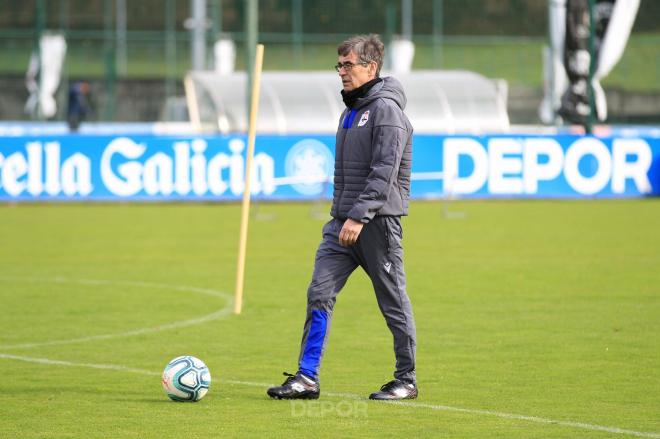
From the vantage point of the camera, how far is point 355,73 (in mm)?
8773

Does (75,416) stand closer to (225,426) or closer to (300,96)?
(225,426)

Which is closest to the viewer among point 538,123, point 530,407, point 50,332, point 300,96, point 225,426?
point 225,426

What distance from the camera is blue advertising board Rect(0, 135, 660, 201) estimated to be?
27.2m

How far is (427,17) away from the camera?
62.1 metres

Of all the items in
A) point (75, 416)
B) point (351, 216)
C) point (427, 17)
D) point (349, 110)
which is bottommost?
point (75, 416)

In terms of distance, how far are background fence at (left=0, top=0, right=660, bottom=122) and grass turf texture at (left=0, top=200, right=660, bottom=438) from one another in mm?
18427

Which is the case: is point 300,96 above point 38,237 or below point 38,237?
above

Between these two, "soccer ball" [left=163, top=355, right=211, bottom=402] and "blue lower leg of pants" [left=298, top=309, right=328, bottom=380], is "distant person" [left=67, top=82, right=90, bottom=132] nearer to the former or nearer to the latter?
"soccer ball" [left=163, top=355, right=211, bottom=402]

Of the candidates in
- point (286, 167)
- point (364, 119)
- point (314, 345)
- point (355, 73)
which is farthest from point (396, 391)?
point (286, 167)

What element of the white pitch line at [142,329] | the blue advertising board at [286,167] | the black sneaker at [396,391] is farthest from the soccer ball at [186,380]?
the blue advertising board at [286,167]

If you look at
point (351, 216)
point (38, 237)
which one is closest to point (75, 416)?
point (351, 216)

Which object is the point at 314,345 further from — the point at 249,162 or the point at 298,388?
the point at 249,162

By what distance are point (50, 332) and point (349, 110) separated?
14.9 feet

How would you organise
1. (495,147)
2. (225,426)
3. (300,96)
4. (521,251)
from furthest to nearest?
(300,96) < (495,147) < (521,251) < (225,426)
